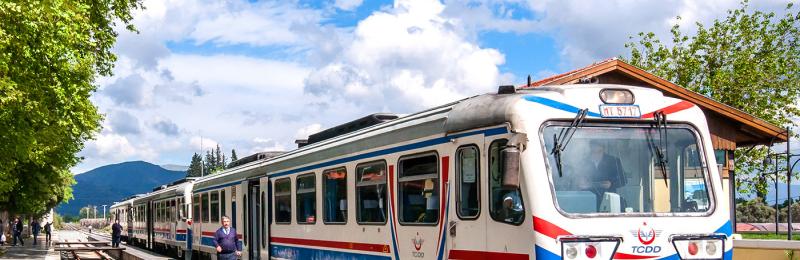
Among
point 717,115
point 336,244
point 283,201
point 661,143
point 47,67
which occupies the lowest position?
point 336,244

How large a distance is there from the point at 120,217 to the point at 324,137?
4392 cm

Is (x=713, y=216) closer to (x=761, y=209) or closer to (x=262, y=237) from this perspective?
(x=262, y=237)

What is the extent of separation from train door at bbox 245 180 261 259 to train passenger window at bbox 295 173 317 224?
9.41 ft

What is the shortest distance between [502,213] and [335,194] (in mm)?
4780

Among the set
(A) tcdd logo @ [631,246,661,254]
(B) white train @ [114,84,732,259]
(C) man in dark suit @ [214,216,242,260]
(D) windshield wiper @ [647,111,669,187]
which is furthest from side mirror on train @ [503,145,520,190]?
(C) man in dark suit @ [214,216,242,260]

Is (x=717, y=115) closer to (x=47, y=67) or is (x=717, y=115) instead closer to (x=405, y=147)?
(x=405, y=147)

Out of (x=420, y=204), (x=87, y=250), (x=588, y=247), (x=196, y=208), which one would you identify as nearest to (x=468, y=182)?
(x=420, y=204)

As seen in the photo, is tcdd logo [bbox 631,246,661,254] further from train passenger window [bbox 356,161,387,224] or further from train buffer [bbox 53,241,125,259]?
train buffer [bbox 53,241,125,259]

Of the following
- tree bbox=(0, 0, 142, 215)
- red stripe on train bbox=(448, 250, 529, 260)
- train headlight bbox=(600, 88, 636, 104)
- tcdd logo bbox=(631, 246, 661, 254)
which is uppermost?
tree bbox=(0, 0, 142, 215)

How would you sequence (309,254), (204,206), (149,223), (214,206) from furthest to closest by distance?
(149,223) → (204,206) → (214,206) → (309,254)

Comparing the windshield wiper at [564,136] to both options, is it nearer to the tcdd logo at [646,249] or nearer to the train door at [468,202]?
the train door at [468,202]

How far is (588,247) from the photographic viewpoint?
27.2 ft

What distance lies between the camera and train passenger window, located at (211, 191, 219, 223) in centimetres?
2219

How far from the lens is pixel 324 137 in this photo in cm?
1586
